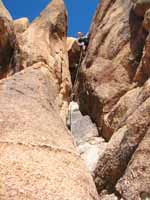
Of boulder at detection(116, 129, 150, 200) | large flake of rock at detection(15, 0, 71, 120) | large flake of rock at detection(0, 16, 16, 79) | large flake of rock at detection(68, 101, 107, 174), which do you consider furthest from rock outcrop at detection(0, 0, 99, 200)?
large flake of rock at detection(15, 0, 71, 120)

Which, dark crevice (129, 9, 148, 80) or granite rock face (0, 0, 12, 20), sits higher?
granite rock face (0, 0, 12, 20)

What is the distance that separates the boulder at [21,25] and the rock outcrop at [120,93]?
9.69 feet

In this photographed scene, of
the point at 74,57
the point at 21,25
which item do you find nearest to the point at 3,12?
the point at 21,25

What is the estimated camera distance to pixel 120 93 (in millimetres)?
14664

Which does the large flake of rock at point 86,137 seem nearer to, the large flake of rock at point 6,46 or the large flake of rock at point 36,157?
the large flake of rock at point 6,46

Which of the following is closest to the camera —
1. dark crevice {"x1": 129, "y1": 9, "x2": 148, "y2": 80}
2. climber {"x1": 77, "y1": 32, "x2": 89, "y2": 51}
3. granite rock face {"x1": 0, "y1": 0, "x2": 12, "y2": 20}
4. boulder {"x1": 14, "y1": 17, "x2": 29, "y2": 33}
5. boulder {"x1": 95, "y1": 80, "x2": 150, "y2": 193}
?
boulder {"x1": 95, "y1": 80, "x2": 150, "y2": 193}

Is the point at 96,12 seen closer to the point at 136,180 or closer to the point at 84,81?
the point at 84,81

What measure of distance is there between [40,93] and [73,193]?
4.34 meters

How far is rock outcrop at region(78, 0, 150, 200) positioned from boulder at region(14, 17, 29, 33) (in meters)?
2.95

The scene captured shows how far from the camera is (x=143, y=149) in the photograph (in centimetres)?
827

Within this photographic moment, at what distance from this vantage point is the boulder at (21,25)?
59.4 ft

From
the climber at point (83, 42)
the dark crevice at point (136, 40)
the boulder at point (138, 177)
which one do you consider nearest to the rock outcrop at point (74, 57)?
the climber at point (83, 42)

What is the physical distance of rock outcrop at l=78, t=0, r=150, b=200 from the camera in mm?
8328

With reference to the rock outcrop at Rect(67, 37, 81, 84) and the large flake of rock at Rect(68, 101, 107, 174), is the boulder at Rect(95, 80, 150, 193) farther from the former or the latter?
the rock outcrop at Rect(67, 37, 81, 84)
